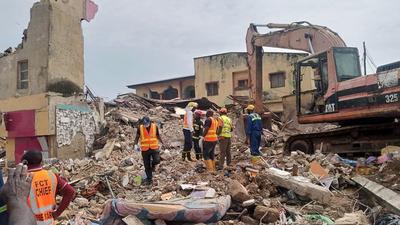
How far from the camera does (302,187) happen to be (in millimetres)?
6844

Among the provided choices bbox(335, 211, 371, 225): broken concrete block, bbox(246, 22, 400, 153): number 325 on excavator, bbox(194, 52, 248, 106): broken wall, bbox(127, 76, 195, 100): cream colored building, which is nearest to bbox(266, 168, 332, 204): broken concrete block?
bbox(335, 211, 371, 225): broken concrete block

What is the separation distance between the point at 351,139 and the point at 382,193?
414 cm

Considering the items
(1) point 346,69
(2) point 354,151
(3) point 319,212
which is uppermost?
(1) point 346,69

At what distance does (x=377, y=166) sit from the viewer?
888 centimetres

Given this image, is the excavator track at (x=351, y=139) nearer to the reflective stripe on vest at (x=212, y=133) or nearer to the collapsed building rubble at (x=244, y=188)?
the collapsed building rubble at (x=244, y=188)

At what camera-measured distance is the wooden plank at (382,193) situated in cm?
586

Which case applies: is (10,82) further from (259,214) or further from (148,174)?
(259,214)

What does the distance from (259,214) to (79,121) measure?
9.72m

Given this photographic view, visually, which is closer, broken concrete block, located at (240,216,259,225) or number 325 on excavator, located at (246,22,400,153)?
broken concrete block, located at (240,216,259,225)

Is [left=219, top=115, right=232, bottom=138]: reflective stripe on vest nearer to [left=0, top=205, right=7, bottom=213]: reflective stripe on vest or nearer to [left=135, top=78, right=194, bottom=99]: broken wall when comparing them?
[left=0, top=205, right=7, bottom=213]: reflective stripe on vest

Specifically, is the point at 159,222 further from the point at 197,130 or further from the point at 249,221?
the point at 197,130

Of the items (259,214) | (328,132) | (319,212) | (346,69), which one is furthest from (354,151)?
(259,214)

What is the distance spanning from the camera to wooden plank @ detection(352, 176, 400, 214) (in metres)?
5.86

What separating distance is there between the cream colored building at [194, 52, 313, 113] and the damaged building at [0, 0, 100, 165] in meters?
14.4
